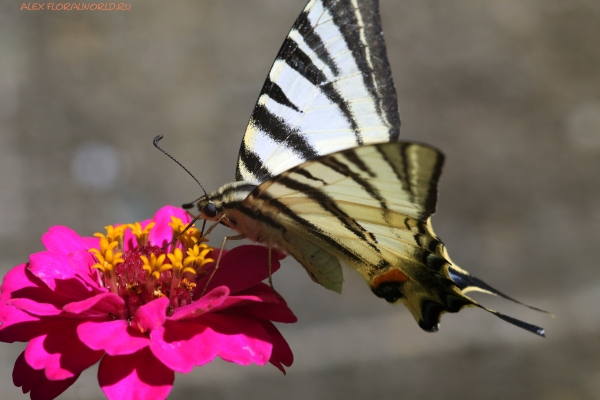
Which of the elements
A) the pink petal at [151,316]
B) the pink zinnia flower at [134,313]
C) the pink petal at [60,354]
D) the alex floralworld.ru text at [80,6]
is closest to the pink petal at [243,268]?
the pink zinnia flower at [134,313]

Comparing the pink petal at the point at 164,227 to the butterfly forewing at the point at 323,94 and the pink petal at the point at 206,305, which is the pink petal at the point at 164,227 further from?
the pink petal at the point at 206,305

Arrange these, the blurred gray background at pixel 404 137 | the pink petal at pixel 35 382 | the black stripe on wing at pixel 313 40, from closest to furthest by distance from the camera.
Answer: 1. the pink petal at pixel 35 382
2. the black stripe on wing at pixel 313 40
3. the blurred gray background at pixel 404 137

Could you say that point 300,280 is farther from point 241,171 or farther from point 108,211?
point 241,171

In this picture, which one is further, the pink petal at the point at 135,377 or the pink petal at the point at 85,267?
the pink petal at the point at 85,267

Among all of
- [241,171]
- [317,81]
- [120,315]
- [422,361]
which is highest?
[317,81]

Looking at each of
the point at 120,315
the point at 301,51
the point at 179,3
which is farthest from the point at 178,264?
the point at 179,3

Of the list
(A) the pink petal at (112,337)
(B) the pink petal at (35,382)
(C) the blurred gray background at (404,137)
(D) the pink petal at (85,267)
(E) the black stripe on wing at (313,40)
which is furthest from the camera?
(C) the blurred gray background at (404,137)

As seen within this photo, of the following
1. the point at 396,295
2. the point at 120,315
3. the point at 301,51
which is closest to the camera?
the point at 120,315
